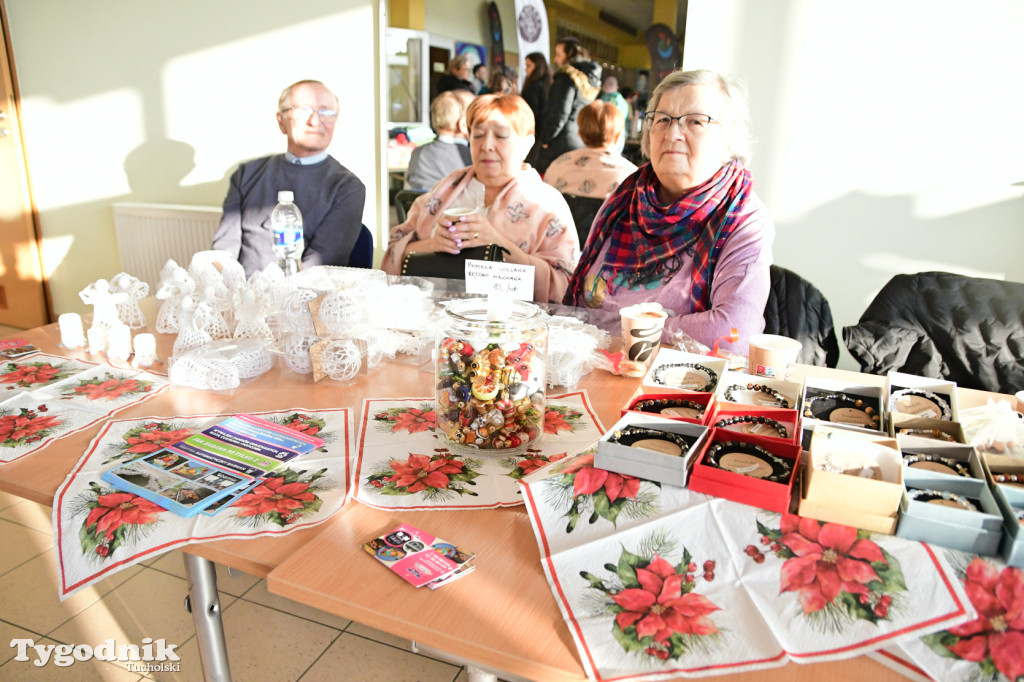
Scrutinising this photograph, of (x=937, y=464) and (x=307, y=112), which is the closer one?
(x=937, y=464)

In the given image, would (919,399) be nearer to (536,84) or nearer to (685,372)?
(685,372)

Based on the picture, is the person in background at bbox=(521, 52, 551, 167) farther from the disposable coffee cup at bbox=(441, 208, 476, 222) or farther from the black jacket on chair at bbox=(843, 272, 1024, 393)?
the black jacket on chair at bbox=(843, 272, 1024, 393)

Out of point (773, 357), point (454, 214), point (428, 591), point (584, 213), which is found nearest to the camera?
point (428, 591)

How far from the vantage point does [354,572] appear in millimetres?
835

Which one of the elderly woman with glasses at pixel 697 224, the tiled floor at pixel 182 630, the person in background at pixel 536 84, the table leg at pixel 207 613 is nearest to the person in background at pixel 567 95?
the person in background at pixel 536 84

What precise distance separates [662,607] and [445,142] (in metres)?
3.18

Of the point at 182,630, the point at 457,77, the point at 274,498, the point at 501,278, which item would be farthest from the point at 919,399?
the point at 457,77

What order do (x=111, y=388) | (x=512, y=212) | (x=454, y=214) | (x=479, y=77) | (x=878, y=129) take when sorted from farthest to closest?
(x=479, y=77)
(x=878, y=129)
(x=512, y=212)
(x=454, y=214)
(x=111, y=388)

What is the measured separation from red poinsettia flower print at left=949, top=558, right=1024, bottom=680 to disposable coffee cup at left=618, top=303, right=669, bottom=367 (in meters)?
0.82

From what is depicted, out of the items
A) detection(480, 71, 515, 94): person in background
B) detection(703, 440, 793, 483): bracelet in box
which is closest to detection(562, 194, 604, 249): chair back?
detection(480, 71, 515, 94): person in background

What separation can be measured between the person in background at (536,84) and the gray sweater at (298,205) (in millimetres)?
957

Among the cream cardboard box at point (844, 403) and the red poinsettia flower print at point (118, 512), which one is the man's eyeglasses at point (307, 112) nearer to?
the red poinsettia flower print at point (118, 512)

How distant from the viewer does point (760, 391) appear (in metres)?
1.10

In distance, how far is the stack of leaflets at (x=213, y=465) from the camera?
1.00 meters
